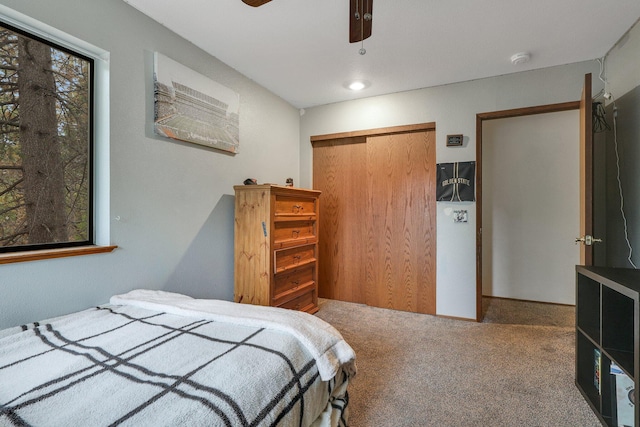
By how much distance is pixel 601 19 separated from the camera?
1.98m

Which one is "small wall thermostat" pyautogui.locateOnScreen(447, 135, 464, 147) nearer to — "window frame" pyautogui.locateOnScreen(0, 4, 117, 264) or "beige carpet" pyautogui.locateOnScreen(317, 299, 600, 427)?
"beige carpet" pyautogui.locateOnScreen(317, 299, 600, 427)

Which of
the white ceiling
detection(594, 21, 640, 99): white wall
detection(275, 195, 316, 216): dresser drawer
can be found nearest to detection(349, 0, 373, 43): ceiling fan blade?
the white ceiling

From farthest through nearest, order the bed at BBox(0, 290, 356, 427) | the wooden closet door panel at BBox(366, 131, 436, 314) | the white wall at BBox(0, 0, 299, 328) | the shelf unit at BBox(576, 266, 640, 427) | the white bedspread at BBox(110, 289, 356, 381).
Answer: the wooden closet door panel at BBox(366, 131, 436, 314) < the white wall at BBox(0, 0, 299, 328) < the shelf unit at BBox(576, 266, 640, 427) < the white bedspread at BBox(110, 289, 356, 381) < the bed at BBox(0, 290, 356, 427)

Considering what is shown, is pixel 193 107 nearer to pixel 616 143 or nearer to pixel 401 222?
pixel 401 222

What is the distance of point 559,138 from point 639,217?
181 centimetres

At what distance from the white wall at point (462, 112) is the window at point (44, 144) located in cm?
266

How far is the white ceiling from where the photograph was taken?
187 cm

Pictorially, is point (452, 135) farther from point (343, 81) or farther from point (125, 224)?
point (125, 224)

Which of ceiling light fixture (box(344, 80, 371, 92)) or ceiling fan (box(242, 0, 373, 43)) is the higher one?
ceiling light fixture (box(344, 80, 371, 92))

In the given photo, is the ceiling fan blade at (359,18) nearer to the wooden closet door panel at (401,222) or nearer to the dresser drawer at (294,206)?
the dresser drawer at (294,206)

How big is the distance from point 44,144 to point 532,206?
461 cm

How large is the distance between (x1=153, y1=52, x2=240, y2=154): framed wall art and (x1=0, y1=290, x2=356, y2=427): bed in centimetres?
129

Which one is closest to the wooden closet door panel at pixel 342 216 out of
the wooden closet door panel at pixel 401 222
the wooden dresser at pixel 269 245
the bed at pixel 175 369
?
the wooden closet door panel at pixel 401 222

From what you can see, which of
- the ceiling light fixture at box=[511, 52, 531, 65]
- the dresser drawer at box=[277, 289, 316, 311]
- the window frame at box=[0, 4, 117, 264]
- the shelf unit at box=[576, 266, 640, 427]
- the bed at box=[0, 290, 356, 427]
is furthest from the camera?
the dresser drawer at box=[277, 289, 316, 311]
